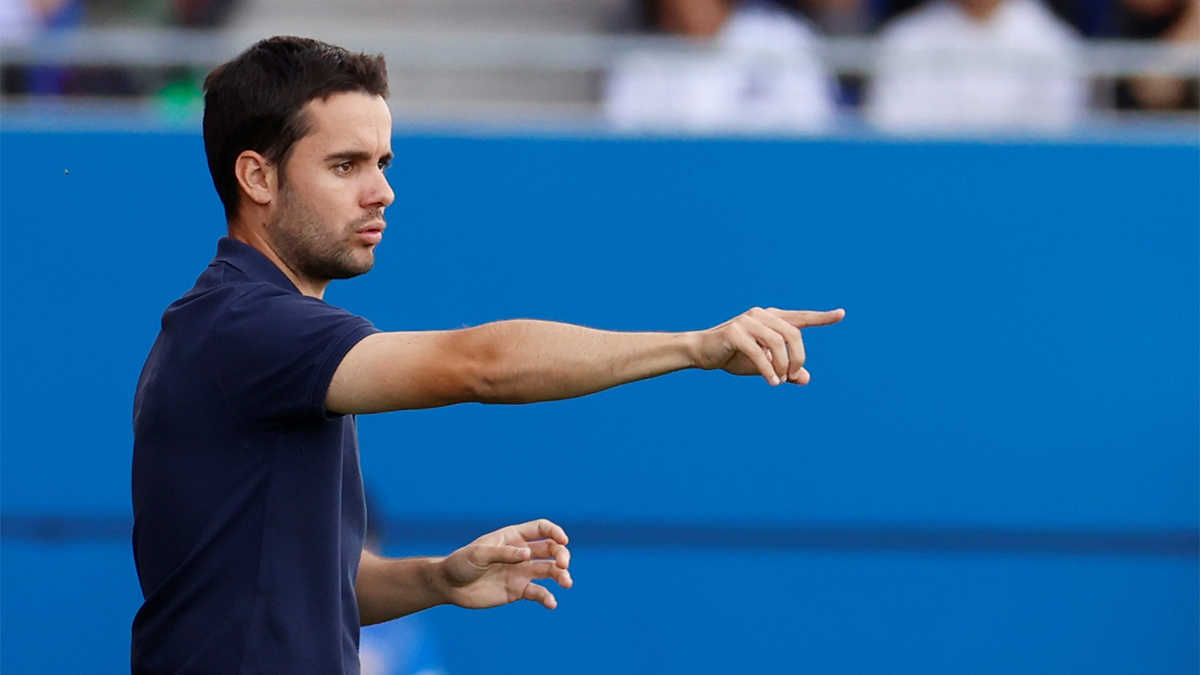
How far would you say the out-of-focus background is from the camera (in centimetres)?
423

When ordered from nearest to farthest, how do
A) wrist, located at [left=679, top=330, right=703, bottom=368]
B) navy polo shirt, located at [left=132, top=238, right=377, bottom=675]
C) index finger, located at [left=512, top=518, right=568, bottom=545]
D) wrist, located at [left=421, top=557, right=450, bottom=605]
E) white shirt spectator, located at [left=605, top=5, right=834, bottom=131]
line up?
wrist, located at [left=679, top=330, right=703, bottom=368] → navy polo shirt, located at [left=132, top=238, right=377, bottom=675] → index finger, located at [left=512, top=518, right=568, bottom=545] → wrist, located at [left=421, top=557, right=450, bottom=605] → white shirt spectator, located at [left=605, top=5, right=834, bottom=131]

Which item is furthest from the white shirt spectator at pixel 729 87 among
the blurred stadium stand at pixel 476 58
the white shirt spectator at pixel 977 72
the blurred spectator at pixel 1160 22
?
the blurred spectator at pixel 1160 22

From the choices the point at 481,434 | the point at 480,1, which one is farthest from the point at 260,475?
the point at 480,1

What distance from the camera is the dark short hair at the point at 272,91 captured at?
2.24 metres

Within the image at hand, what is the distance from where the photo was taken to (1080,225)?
4270mm

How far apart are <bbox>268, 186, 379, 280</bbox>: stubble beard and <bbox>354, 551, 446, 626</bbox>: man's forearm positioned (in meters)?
0.58

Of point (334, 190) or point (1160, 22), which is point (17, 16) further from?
point (1160, 22)

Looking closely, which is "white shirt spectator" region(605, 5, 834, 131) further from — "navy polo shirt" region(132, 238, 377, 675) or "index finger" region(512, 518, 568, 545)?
"navy polo shirt" region(132, 238, 377, 675)

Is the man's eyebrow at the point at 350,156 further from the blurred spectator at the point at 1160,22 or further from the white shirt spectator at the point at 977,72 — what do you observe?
the blurred spectator at the point at 1160,22

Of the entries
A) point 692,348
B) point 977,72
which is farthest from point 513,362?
point 977,72

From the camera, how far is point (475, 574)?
248 cm

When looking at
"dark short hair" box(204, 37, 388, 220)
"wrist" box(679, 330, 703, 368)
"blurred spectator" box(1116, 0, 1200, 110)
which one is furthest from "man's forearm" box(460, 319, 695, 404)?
"blurred spectator" box(1116, 0, 1200, 110)

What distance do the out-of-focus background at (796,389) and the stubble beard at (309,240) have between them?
6.28 feet

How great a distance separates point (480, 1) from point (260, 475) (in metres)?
3.75
